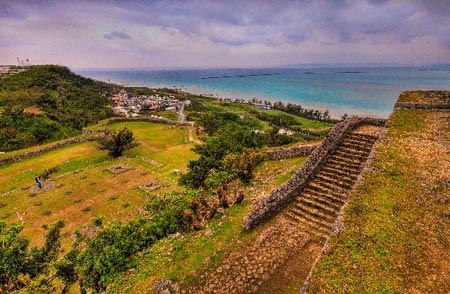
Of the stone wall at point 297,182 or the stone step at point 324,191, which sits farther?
the stone step at point 324,191

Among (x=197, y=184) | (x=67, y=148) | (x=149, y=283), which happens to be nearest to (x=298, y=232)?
(x=149, y=283)

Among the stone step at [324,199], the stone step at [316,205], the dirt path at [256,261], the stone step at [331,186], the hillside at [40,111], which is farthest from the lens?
the hillside at [40,111]

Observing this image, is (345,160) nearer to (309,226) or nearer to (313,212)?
(313,212)

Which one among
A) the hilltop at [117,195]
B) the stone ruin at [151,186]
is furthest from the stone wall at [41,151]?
the stone ruin at [151,186]

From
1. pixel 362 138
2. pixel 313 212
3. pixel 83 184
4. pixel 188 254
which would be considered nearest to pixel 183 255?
pixel 188 254

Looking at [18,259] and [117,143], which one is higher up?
[18,259]

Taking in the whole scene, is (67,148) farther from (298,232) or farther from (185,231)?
(298,232)

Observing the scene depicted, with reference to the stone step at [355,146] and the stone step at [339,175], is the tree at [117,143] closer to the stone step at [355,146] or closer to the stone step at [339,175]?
the stone step at [339,175]
